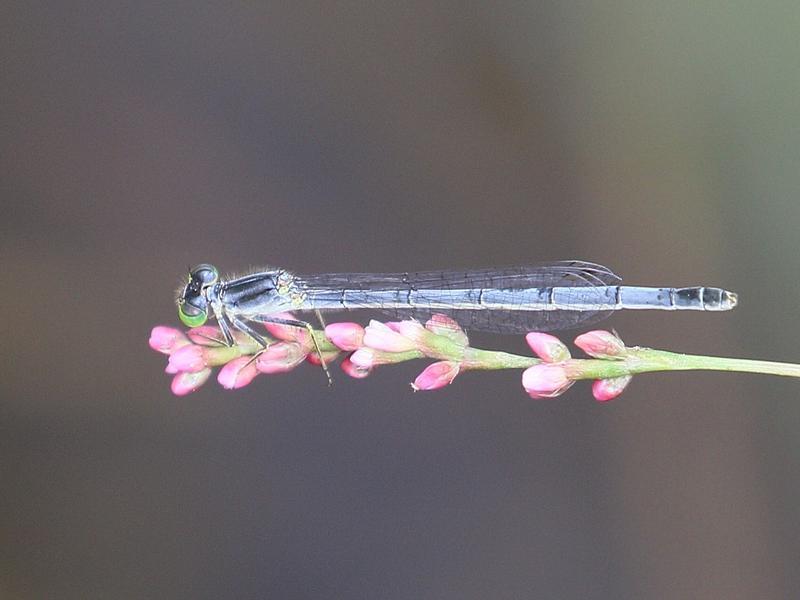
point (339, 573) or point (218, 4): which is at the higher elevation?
point (218, 4)

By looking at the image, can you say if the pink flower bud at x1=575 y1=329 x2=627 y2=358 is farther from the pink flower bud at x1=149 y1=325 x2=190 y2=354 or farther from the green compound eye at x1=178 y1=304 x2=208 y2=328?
the green compound eye at x1=178 y1=304 x2=208 y2=328

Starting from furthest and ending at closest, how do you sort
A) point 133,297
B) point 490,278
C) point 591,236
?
point 591,236
point 133,297
point 490,278

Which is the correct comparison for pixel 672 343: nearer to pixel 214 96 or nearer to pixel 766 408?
pixel 766 408

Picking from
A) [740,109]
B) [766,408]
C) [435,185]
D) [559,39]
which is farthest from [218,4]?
[766,408]

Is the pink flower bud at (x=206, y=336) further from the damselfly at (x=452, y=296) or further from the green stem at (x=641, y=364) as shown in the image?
the green stem at (x=641, y=364)

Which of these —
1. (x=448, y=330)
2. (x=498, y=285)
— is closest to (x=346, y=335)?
(x=448, y=330)

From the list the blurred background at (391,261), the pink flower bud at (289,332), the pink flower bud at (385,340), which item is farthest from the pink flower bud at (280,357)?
the blurred background at (391,261)
